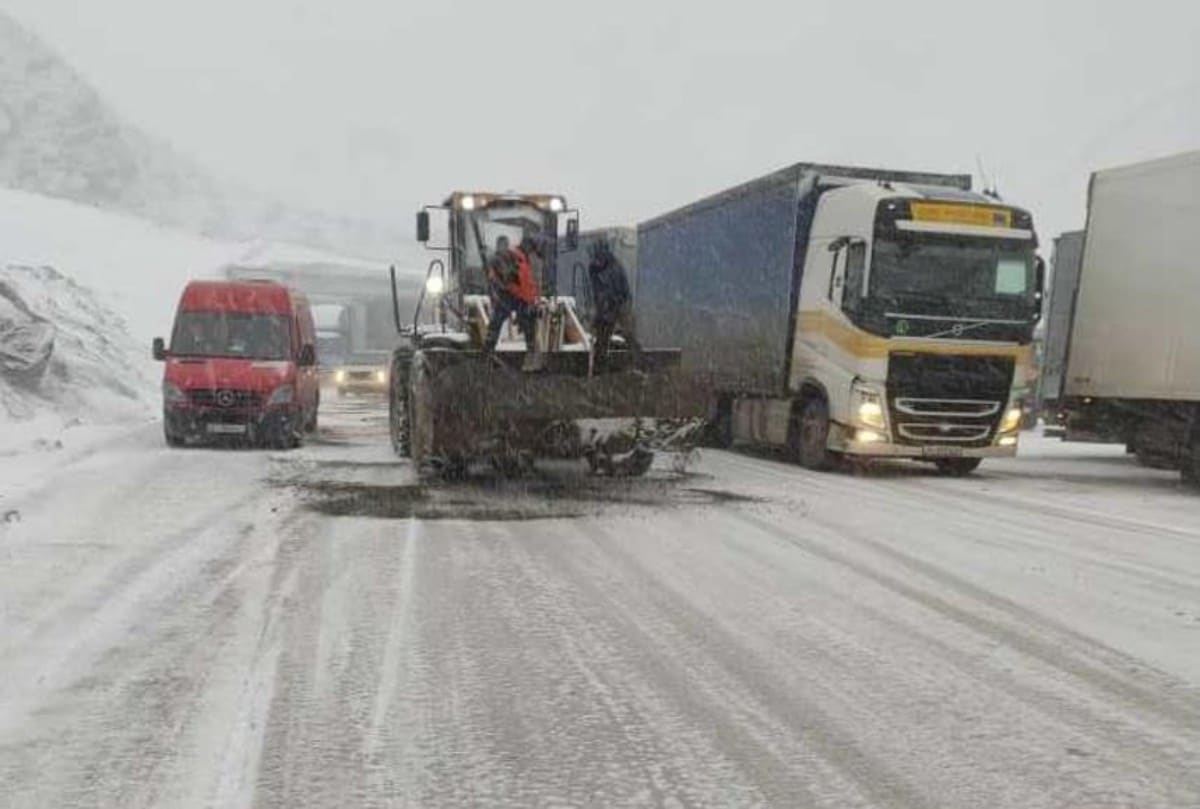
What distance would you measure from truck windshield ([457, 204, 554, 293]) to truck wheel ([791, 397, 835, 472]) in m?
3.97

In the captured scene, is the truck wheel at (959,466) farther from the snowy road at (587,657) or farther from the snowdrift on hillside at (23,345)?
the snowdrift on hillside at (23,345)

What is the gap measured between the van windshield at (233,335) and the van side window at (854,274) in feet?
25.5

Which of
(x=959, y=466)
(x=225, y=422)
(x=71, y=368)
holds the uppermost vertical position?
Answer: (x=71, y=368)

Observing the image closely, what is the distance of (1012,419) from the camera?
1402 centimetres

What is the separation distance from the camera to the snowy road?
12.9 feet

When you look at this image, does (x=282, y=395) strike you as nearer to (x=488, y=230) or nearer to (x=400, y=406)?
(x=400, y=406)

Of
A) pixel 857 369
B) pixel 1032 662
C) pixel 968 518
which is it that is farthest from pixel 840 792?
pixel 857 369

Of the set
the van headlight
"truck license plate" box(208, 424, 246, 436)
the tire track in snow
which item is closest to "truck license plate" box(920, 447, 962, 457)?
the van headlight

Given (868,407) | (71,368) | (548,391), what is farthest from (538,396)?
(71,368)

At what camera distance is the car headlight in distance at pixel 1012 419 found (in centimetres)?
1395

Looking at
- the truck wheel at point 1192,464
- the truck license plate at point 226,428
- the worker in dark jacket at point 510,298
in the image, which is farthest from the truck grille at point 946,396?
the truck license plate at point 226,428

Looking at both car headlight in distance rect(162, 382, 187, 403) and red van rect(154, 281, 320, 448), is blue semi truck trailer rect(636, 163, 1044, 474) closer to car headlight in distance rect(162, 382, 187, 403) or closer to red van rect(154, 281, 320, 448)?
red van rect(154, 281, 320, 448)

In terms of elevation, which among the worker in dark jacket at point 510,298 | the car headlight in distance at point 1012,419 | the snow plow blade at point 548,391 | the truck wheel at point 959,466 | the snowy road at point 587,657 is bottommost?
the truck wheel at point 959,466

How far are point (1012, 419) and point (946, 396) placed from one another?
101 centimetres
